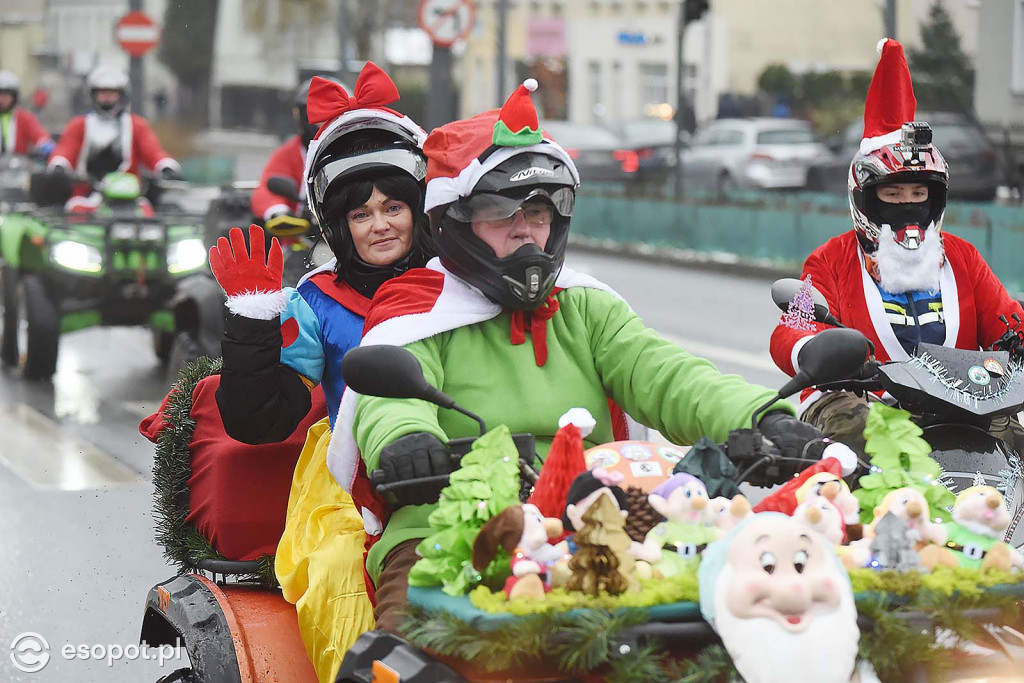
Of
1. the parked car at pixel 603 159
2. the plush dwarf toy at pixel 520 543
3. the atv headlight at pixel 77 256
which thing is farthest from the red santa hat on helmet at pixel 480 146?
the parked car at pixel 603 159

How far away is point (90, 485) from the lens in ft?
30.6

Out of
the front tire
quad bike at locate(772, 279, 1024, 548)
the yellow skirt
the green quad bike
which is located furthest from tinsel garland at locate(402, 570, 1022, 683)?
the front tire

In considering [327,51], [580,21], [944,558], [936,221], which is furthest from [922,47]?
[944,558]

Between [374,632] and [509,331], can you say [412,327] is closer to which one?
[509,331]

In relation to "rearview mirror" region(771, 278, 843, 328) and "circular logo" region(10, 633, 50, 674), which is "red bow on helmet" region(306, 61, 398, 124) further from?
"circular logo" region(10, 633, 50, 674)

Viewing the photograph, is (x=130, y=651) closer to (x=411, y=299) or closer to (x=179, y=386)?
(x=179, y=386)

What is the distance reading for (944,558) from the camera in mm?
2910

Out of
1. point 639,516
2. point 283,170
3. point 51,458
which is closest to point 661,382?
point 639,516

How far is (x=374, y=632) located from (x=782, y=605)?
828 mm

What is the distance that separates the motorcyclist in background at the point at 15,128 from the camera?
18797 mm

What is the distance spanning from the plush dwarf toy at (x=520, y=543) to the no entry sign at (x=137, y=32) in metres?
21.3

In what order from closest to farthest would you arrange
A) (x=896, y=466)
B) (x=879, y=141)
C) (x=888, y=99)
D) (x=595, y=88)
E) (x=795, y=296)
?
(x=896, y=466) → (x=795, y=296) → (x=879, y=141) → (x=888, y=99) → (x=595, y=88)

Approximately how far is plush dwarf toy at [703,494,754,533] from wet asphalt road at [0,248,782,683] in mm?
3638

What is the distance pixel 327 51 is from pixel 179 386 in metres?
50.0
